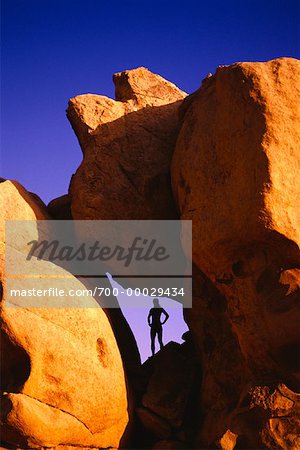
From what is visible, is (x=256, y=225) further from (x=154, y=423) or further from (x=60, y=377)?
(x=154, y=423)

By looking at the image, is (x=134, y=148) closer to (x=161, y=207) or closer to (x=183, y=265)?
(x=161, y=207)

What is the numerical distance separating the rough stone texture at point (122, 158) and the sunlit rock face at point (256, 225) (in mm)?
1134

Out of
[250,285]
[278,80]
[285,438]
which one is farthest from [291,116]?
[285,438]

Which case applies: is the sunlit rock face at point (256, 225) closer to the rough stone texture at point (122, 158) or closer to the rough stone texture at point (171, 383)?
the rough stone texture at point (171, 383)

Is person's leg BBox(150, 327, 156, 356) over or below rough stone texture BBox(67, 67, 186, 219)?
below

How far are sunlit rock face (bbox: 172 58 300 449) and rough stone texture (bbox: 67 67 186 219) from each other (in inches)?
44.6

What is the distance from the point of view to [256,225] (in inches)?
268

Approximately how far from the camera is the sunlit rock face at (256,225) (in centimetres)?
685

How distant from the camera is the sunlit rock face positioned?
22.5 feet

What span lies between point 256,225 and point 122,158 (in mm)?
2730

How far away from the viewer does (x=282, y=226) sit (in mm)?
6777

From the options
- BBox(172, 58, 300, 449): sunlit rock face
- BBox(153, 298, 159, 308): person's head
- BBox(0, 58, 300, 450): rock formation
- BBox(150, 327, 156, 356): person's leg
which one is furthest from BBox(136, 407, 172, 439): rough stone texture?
BBox(153, 298, 159, 308): person's head

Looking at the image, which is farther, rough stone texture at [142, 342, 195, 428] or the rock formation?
rough stone texture at [142, 342, 195, 428]

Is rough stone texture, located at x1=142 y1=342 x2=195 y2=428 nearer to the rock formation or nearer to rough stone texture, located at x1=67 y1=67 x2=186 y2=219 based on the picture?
the rock formation
